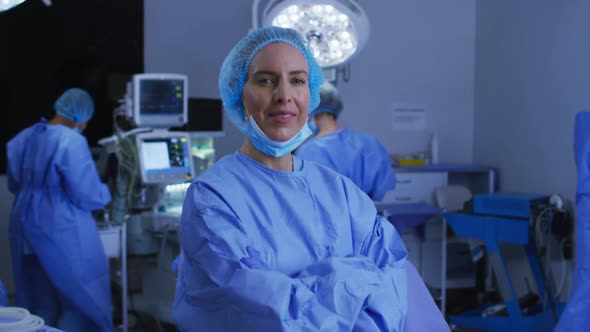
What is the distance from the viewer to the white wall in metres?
4.40

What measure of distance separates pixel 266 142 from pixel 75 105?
2.30 m

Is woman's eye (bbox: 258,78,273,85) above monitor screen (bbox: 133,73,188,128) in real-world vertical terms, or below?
below

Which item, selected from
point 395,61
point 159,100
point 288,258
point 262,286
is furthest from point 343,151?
point 395,61

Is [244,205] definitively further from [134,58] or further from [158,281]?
[134,58]

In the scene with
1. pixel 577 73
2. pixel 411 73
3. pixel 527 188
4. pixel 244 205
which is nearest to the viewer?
pixel 244 205

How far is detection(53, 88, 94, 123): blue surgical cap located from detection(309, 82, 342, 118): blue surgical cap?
4.43ft

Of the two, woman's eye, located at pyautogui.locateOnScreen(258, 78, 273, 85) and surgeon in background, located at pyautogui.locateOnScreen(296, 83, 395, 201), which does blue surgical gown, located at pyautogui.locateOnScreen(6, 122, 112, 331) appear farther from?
woman's eye, located at pyautogui.locateOnScreen(258, 78, 273, 85)

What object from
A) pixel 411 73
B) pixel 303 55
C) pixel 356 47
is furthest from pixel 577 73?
pixel 303 55

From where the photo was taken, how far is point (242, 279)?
106 cm

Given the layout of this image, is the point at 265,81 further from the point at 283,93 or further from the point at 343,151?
the point at 343,151

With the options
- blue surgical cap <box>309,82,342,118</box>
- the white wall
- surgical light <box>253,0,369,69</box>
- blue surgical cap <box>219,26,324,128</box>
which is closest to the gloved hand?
blue surgical cap <box>219,26,324,128</box>

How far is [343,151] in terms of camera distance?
2922 millimetres

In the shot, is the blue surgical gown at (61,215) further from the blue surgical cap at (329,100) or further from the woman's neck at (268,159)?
the woman's neck at (268,159)

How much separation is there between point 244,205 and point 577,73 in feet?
10.0
